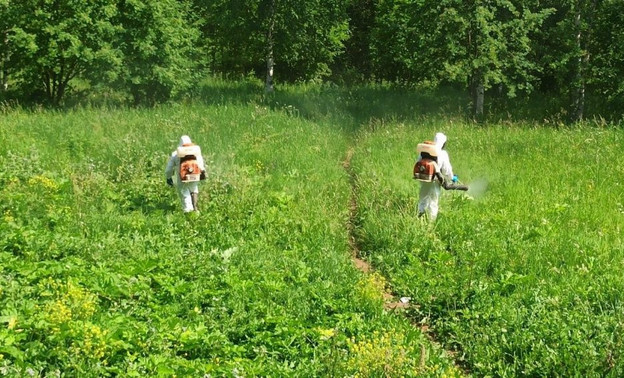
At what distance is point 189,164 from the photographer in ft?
30.3

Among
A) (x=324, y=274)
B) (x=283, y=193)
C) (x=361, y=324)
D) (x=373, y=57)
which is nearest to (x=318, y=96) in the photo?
(x=373, y=57)

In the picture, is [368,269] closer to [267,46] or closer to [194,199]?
[194,199]

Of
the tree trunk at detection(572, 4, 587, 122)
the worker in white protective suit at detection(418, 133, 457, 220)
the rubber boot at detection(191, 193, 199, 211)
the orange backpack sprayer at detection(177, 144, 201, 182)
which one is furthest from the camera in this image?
the tree trunk at detection(572, 4, 587, 122)

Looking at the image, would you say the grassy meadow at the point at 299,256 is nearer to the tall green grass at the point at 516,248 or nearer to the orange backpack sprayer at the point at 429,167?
the tall green grass at the point at 516,248

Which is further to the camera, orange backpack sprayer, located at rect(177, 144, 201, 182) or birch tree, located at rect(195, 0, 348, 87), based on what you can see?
birch tree, located at rect(195, 0, 348, 87)

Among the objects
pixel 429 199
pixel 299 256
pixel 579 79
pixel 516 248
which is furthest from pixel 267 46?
pixel 516 248

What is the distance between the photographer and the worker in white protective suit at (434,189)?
9.04 meters

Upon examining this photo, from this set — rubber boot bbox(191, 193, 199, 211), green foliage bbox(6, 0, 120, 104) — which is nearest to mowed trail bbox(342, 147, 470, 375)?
rubber boot bbox(191, 193, 199, 211)

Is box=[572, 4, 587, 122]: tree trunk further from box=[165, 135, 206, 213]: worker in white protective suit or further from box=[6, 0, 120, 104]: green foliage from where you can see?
box=[6, 0, 120, 104]: green foliage

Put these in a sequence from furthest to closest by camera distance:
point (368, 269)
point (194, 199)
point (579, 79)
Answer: point (579, 79)
point (194, 199)
point (368, 269)

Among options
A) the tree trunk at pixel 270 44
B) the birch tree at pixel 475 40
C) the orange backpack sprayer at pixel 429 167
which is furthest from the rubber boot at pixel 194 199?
the tree trunk at pixel 270 44

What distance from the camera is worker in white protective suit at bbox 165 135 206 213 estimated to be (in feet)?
30.2

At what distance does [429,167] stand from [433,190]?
0.45 m

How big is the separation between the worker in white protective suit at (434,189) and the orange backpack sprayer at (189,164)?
3.77 metres
